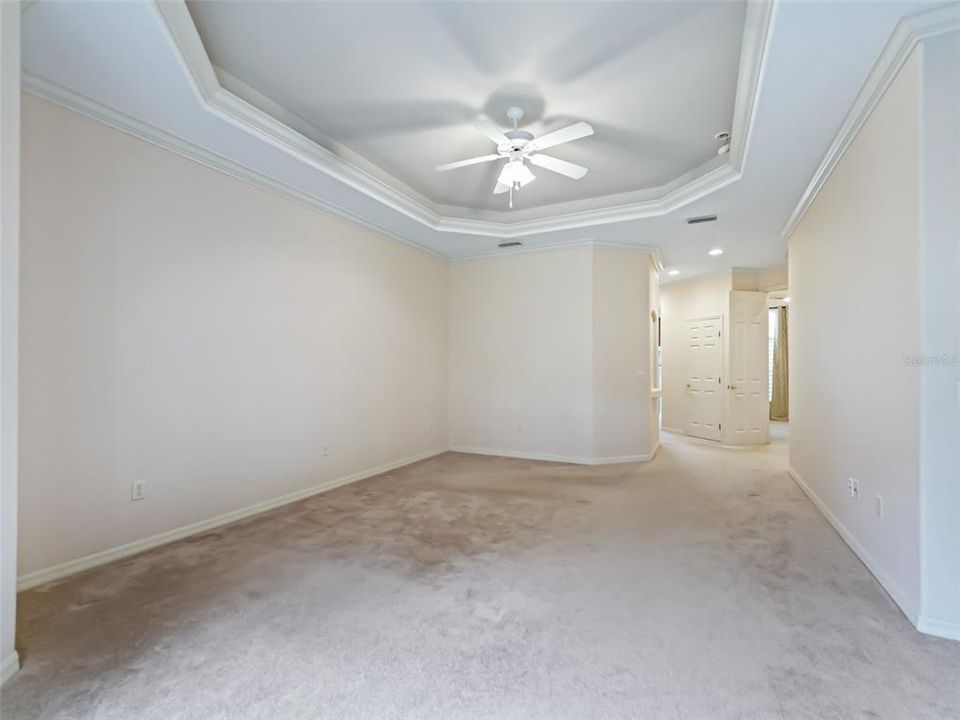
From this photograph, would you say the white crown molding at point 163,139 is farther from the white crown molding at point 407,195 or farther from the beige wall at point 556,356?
the beige wall at point 556,356

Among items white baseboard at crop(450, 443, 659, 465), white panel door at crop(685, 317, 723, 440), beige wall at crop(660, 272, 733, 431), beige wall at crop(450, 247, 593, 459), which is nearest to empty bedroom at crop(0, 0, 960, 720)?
white baseboard at crop(450, 443, 659, 465)

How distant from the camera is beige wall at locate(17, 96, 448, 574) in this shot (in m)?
2.48

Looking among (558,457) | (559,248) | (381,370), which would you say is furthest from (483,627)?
(559,248)

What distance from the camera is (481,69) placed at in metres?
2.76

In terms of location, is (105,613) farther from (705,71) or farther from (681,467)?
(681,467)

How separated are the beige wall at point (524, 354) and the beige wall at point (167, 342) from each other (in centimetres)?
173

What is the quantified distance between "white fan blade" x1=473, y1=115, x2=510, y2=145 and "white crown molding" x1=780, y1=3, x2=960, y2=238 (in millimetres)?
2000

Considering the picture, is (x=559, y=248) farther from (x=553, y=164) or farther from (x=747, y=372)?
(x=747, y=372)

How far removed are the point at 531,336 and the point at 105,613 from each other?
469 centimetres

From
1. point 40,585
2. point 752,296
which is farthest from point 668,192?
point 40,585

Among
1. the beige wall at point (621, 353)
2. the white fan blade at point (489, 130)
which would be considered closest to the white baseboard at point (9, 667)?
the white fan blade at point (489, 130)

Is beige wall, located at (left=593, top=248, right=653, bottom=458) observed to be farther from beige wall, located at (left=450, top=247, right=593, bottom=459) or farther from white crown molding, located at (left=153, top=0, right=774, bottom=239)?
white crown molding, located at (left=153, top=0, right=774, bottom=239)

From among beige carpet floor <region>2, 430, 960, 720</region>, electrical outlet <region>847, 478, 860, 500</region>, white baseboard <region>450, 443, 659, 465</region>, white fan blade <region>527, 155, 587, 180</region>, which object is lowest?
white baseboard <region>450, 443, 659, 465</region>

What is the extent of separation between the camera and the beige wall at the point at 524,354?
5578mm
